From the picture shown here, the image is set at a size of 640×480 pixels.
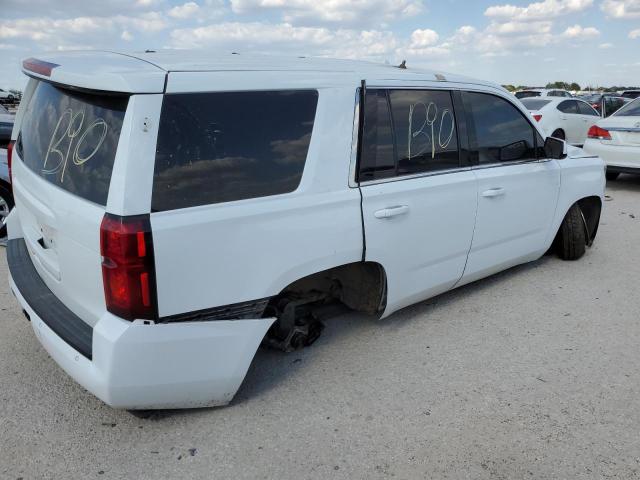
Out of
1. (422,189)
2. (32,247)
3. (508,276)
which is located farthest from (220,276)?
(508,276)

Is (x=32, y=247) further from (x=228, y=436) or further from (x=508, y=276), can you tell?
(x=508, y=276)

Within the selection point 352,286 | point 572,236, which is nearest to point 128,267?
point 352,286

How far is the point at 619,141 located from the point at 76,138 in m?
8.84

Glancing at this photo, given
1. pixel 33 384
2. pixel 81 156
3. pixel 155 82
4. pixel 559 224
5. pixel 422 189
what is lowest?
pixel 33 384

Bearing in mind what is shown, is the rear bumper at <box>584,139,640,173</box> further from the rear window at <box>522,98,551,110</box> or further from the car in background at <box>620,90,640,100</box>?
the car in background at <box>620,90,640,100</box>

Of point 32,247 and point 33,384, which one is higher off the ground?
point 32,247

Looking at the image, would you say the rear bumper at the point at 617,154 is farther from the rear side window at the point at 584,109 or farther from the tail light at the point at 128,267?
the tail light at the point at 128,267

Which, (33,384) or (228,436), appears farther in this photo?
(33,384)

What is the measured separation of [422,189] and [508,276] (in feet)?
6.23

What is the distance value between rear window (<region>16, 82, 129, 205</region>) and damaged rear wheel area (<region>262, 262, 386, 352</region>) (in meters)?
1.23

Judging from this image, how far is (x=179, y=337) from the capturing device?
8.17 feet

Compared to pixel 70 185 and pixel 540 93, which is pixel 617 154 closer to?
pixel 540 93

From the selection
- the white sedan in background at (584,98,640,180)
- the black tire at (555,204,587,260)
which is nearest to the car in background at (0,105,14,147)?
the black tire at (555,204,587,260)

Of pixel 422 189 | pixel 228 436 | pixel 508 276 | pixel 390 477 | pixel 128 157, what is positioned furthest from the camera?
pixel 508 276
